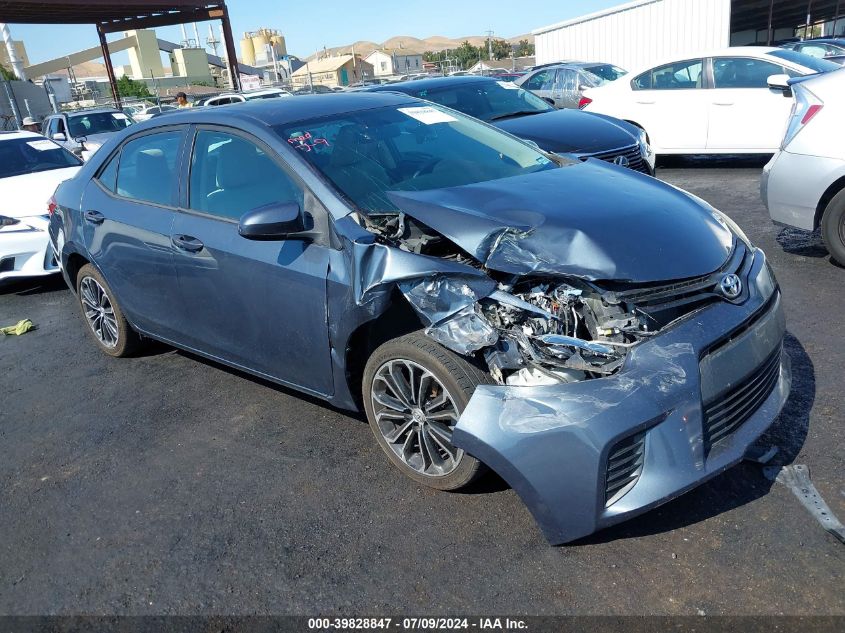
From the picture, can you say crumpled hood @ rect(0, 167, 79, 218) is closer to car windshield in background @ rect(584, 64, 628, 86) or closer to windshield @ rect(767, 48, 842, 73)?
windshield @ rect(767, 48, 842, 73)

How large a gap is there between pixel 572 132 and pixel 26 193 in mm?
5726

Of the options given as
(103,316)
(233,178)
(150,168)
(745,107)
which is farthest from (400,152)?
(745,107)

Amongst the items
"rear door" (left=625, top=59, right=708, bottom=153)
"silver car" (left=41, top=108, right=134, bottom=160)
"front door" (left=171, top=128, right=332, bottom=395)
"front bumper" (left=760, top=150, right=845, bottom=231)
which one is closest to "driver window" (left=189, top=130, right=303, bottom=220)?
"front door" (left=171, top=128, right=332, bottom=395)

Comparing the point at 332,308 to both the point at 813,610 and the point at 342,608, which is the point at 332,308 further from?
the point at 813,610

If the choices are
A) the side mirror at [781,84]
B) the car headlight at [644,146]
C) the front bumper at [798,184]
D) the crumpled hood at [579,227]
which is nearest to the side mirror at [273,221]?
the crumpled hood at [579,227]

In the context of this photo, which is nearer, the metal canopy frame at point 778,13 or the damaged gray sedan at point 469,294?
the damaged gray sedan at point 469,294

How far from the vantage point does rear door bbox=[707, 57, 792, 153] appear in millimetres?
9141

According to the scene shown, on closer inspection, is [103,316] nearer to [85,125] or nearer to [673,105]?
[673,105]

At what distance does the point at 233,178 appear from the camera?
12.6 ft

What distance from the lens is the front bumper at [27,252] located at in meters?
6.97

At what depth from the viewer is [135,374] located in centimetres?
495

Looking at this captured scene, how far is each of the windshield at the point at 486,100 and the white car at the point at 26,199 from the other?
4.31 meters

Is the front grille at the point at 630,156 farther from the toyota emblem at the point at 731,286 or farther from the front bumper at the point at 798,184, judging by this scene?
the toyota emblem at the point at 731,286

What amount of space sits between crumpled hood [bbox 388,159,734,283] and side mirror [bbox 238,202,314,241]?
463 mm
